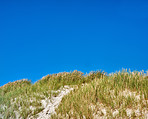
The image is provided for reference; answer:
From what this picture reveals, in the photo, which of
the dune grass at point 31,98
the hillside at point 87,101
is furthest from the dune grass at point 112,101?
the dune grass at point 31,98

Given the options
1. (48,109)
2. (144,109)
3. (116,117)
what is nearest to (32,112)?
(48,109)

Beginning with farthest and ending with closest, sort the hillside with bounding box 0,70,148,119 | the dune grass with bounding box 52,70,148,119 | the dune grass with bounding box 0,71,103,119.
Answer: the dune grass with bounding box 0,71,103,119 → the hillside with bounding box 0,70,148,119 → the dune grass with bounding box 52,70,148,119

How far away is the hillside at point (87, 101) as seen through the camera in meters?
6.57

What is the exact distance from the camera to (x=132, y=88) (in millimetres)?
7695

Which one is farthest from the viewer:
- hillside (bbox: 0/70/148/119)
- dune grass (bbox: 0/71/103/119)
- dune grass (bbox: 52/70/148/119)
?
dune grass (bbox: 0/71/103/119)

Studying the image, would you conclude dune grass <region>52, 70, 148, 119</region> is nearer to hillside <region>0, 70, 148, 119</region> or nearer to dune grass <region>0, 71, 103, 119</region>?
hillside <region>0, 70, 148, 119</region>

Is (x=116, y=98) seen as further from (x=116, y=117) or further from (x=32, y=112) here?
(x=32, y=112)

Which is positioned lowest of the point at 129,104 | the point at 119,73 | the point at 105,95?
the point at 129,104

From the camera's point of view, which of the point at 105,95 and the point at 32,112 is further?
the point at 32,112

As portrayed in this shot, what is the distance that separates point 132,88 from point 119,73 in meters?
1.68

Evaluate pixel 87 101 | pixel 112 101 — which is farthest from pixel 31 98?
pixel 112 101

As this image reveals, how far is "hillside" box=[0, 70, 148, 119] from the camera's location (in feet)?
21.6

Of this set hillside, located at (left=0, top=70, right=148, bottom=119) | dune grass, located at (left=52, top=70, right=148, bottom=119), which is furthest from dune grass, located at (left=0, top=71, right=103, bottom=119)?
dune grass, located at (left=52, top=70, right=148, bottom=119)

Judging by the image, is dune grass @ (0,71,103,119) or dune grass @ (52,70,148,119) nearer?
dune grass @ (52,70,148,119)
